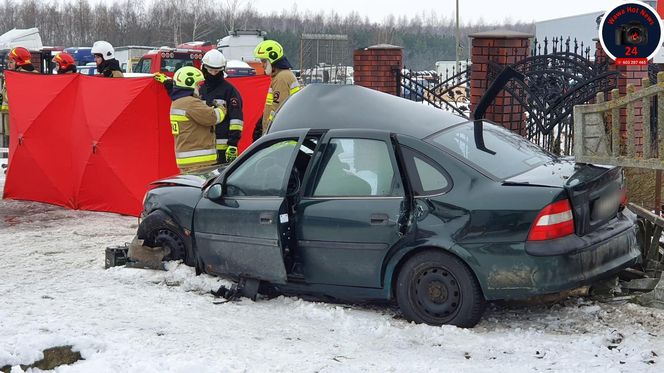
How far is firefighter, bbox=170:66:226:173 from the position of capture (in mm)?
9312

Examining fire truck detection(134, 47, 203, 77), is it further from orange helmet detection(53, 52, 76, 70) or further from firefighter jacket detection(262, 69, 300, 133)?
firefighter jacket detection(262, 69, 300, 133)

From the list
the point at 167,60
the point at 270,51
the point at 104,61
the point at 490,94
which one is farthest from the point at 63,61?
the point at 167,60

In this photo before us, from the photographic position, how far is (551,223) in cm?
532

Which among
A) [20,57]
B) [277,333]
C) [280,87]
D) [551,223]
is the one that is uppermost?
[20,57]

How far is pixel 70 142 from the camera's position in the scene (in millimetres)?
11125

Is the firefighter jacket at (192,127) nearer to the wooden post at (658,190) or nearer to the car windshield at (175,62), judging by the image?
the wooden post at (658,190)

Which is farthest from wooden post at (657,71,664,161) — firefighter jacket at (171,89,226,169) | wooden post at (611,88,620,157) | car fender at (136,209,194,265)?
firefighter jacket at (171,89,226,169)

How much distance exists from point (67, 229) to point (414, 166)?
544 centimetres

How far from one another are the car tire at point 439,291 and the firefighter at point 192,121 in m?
4.15

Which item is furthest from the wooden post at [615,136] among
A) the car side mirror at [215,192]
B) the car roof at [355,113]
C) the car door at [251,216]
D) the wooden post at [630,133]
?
the car side mirror at [215,192]

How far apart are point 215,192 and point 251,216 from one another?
0.42 m

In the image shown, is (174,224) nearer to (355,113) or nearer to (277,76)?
(355,113)

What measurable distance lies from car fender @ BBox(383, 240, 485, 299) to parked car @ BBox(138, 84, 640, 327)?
0.01 metres

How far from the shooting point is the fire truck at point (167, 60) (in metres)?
28.2
